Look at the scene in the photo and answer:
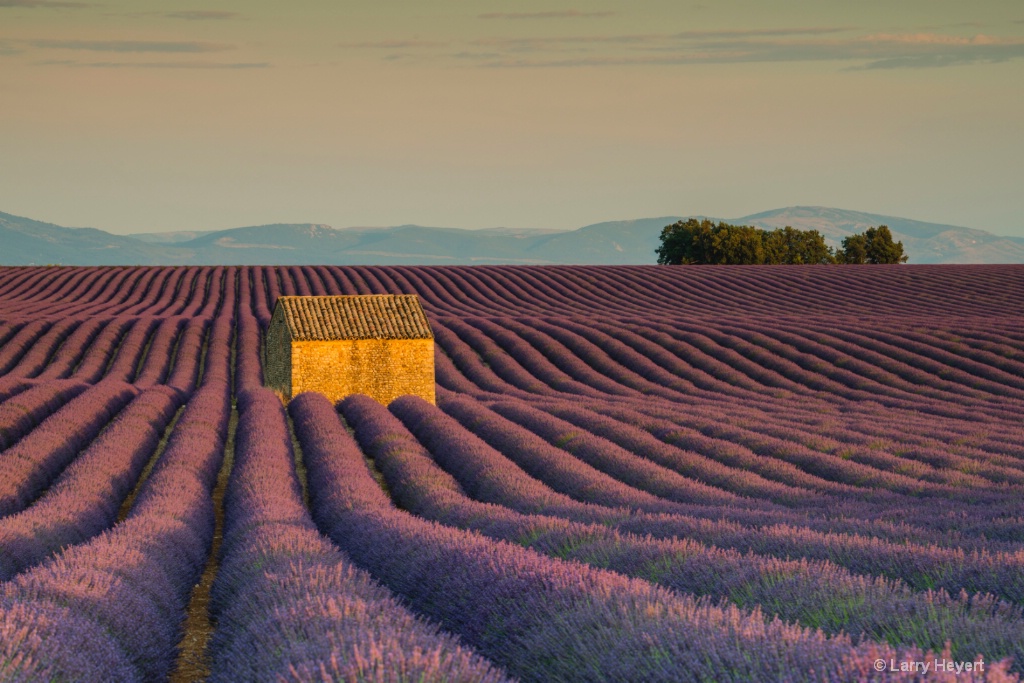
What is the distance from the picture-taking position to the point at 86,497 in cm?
1098

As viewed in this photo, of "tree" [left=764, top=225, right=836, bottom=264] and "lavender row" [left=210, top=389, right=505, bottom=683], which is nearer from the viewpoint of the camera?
"lavender row" [left=210, top=389, right=505, bottom=683]

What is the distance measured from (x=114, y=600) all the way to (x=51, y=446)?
31.5 ft

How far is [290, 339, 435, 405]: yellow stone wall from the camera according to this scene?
1074 inches

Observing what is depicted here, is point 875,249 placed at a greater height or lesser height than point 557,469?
greater

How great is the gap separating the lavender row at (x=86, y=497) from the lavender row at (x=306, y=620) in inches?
57.5

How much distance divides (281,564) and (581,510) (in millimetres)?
3815

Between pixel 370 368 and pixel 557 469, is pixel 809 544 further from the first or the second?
pixel 370 368

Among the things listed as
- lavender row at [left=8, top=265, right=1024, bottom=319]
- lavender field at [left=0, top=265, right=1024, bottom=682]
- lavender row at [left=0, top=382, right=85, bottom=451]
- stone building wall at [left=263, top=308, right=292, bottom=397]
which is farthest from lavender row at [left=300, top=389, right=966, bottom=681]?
lavender row at [left=8, top=265, right=1024, bottom=319]

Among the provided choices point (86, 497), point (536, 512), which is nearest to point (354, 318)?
point (86, 497)

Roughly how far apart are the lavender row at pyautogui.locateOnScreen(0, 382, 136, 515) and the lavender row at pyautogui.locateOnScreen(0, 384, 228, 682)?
2.14 metres

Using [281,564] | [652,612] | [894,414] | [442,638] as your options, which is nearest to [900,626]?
[652,612]

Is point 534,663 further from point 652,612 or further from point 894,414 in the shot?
point 894,414

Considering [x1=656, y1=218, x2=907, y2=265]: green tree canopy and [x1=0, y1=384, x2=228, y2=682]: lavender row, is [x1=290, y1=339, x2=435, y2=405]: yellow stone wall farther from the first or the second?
[x1=656, y1=218, x2=907, y2=265]: green tree canopy

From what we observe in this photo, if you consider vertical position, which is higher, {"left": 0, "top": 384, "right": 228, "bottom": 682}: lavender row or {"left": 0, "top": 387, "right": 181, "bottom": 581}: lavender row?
{"left": 0, "top": 384, "right": 228, "bottom": 682}: lavender row
